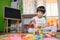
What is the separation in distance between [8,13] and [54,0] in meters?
0.96

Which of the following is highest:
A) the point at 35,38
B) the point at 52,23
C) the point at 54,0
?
the point at 54,0

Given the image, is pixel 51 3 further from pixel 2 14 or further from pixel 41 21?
pixel 2 14

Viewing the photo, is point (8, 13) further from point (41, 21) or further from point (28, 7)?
point (41, 21)

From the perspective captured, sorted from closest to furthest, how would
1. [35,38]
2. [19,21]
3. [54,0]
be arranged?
[35,38]
[54,0]
[19,21]

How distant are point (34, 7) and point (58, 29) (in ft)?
1.98

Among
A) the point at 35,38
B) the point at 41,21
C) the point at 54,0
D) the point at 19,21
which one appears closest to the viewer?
the point at 35,38

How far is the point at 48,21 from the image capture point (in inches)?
106

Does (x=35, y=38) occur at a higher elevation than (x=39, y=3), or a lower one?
lower

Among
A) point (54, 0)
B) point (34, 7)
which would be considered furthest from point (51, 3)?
point (34, 7)

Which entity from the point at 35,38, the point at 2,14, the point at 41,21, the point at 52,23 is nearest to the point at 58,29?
the point at 52,23

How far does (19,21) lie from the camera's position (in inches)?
118

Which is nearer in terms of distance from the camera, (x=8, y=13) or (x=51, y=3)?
(x=51, y=3)

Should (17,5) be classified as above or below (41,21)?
above

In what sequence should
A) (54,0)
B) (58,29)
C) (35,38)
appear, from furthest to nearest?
(54,0) < (58,29) < (35,38)
